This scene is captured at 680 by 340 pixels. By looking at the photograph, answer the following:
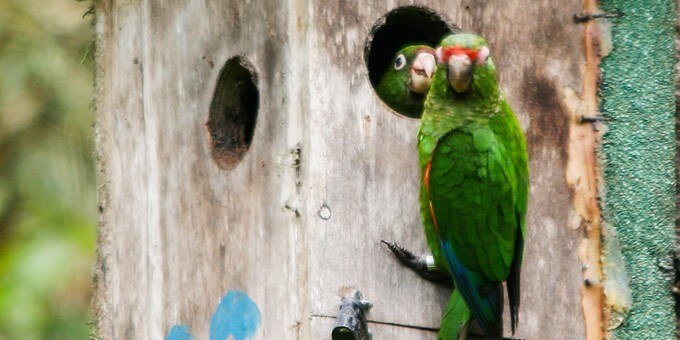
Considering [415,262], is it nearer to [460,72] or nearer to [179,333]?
[460,72]

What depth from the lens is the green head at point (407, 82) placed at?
3.74m

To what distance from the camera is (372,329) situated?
3.20 m

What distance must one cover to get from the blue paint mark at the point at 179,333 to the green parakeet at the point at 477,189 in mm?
945

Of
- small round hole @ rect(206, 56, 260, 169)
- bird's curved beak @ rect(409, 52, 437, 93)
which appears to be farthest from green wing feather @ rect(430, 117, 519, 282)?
small round hole @ rect(206, 56, 260, 169)

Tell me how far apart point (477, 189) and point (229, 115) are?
3.14 ft

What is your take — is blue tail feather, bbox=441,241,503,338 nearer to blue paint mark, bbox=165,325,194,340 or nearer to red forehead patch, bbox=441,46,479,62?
red forehead patch, bbox=441,46,479,62

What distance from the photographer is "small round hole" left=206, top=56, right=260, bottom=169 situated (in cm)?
356

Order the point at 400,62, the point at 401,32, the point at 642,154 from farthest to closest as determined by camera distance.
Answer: the point at 401,32 < the point at 400,62 < the point at 642,154

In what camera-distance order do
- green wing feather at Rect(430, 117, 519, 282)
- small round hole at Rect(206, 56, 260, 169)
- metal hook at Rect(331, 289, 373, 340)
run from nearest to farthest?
metal hook at Rect(331, 289, 373, 340), green wing feather at Rect(430, 117, 519, 282), small round hole at Rect(206, 56, 260, 169)

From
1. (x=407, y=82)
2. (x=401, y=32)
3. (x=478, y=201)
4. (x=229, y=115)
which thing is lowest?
(x=478, y=201)

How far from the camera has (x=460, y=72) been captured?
316 cm

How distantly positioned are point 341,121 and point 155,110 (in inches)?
36.5

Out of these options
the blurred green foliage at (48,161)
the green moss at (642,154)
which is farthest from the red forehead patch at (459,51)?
the blurred green foliage at (48,161)

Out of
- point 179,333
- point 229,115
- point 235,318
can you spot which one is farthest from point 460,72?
point 179,333
